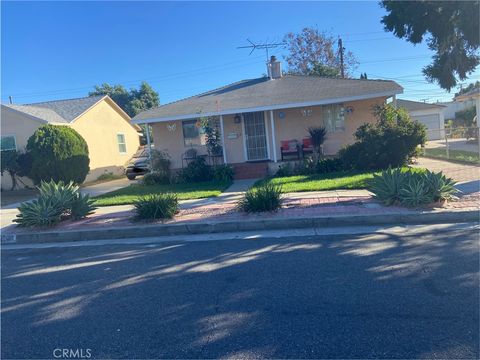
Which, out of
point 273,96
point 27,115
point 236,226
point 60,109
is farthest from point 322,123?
point 60,109

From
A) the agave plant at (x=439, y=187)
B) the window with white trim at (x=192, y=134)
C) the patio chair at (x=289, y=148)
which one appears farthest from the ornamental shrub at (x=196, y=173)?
the agave plant at (x=439, y=187)

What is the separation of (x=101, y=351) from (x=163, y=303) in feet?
3.07

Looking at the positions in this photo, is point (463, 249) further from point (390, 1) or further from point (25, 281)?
point (390, 1)

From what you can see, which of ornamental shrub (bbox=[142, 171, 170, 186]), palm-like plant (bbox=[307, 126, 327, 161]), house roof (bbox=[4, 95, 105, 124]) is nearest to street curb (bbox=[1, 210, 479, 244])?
ornamental shrub (bbox=[142, 171, 170, 186])

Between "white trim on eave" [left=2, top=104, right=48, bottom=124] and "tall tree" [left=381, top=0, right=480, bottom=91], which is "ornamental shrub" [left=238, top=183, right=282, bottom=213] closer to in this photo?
"tall tree" [left=381, top=0, right=480, bottom=91]

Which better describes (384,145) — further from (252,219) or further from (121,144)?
(121,144)

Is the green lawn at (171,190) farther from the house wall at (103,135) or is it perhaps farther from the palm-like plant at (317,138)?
the house wall at (103,135)

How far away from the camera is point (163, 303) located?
4.13 meters

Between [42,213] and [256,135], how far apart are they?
34.0 ft

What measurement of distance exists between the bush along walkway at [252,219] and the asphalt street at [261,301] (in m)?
0.85

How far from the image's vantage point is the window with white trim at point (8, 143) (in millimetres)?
19250

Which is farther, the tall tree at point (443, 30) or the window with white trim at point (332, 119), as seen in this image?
the window with white trim at point (332, 119)

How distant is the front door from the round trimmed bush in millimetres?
7699

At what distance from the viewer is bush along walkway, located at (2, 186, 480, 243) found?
6.99m
